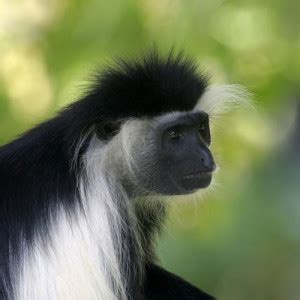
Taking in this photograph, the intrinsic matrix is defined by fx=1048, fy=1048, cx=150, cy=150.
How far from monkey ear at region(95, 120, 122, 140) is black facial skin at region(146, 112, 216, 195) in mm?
237

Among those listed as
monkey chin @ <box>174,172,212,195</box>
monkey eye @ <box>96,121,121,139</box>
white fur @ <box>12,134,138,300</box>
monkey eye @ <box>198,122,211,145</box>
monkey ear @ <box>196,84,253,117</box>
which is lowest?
white fur @ <box>12,134,138,300</box>

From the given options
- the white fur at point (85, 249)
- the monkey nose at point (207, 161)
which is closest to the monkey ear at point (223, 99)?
the monkey nose at point (207, 161)

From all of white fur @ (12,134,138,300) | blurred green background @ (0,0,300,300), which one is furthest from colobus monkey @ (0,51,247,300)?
blurred green background @ (0,0,300,300)

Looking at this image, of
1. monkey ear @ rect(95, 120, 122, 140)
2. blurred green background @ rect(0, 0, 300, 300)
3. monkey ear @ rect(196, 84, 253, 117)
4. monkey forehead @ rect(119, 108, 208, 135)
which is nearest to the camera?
monkey ear @ rect(95, 120, 122, 140)

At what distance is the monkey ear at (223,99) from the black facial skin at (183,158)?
0.14 meters

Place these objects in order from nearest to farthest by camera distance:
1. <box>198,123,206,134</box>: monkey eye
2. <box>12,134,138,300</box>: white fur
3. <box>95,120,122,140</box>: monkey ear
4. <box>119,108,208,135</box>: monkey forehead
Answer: <box>12,134,138,300</box>: white fur
<box>95,120,122,140</box>: monkey ear
<box>119,108,208,135</box>: monkey forehead
<box>198,123,206,134</box>: monkey eye

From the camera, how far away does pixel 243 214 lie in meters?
5.38

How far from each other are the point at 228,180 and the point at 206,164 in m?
1.17

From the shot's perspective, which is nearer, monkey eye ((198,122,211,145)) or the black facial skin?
the black facial skin

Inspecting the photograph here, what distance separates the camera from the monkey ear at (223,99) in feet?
14.9

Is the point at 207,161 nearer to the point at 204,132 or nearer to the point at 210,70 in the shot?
the point at 204,132

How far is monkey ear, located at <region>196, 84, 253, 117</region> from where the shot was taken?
4531mm

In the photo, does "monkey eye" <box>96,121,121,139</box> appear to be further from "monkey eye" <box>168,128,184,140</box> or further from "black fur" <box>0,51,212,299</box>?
"monkey eye" <box>168,128,184,140</box>

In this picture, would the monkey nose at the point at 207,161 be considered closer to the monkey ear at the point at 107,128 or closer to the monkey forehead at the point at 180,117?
the monkey forehead at the point at 180,117
